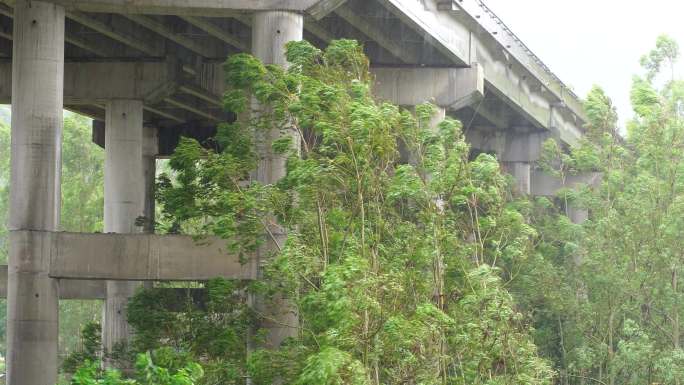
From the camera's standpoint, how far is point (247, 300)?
2766 cm

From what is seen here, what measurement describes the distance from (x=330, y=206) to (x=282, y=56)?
595 centimetres

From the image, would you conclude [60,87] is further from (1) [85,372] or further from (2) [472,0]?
(1) [85,372]

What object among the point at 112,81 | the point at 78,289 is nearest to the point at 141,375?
the point at 112,81

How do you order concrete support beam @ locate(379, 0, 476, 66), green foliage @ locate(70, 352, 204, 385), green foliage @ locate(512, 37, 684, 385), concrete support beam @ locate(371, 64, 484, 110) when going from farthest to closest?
concrete support beam @ locate(371, 64, 484, 110) → green foliage @ locate(512, 37, 684, 385) → concrete support beam @ locate(379, 0, 476, 66) → green foliage @ locate(70, 352, 204, 385)

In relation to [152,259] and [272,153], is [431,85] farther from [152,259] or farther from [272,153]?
[272,153]

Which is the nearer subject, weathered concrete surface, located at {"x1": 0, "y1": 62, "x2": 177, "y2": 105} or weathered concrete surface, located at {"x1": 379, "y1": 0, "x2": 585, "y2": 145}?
weathered concrete surface, located at {"x1": 379, "y1": 0, "x2": 585, "y2": 145}

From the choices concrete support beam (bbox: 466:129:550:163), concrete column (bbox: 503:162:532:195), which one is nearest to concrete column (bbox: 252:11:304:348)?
concrete support beam (bbox: 466:129:550:163)

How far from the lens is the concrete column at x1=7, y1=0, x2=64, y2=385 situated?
96.4 ft

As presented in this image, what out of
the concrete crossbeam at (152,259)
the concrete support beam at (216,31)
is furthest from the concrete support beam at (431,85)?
the concrete crossbeam at (152,259)

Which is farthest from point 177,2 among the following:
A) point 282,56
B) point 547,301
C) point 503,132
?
point 503,132

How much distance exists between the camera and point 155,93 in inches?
1631

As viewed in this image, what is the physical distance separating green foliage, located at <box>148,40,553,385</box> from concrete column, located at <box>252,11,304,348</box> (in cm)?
17

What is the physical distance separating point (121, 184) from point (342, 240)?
2201cm

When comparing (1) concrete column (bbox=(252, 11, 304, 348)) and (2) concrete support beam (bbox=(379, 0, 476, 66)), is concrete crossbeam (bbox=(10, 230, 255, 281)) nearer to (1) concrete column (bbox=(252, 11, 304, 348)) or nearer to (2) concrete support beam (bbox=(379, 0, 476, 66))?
(1) concrete column (bbox=(252, 11, 304, 348))
